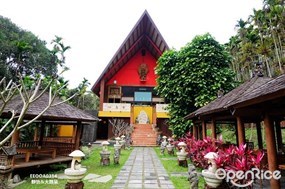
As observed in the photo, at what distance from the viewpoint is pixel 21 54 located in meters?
20.2

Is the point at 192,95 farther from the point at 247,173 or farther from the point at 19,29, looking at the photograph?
the point at 19,29

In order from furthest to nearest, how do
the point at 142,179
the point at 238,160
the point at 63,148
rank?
1. the point at 63,148
2. the point at 142,179
3. the point at 238,160

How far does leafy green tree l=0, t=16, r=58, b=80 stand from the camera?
19.0 m

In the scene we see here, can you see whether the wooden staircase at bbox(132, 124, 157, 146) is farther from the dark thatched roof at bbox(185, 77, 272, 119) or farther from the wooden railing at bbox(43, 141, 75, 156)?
the dark thatched roof at bbox(185, 77, 272, 119)

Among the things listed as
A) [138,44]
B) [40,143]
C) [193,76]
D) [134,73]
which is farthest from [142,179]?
[138,44]

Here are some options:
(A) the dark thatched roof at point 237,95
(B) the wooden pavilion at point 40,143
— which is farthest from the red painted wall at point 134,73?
(A) the dark thatched roof at point 237,95

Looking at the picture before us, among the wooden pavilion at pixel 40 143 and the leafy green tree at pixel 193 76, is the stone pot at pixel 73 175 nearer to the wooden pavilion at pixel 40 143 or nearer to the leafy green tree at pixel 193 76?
the wooden pavilion at pixel 40 143

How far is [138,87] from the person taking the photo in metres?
22.2

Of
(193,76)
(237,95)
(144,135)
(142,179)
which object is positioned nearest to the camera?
(237,95)

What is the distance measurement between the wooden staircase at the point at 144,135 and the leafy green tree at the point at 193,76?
14.1ft

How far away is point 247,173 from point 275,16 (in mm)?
21054

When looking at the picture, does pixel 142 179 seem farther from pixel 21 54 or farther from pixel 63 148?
pixel 21 54

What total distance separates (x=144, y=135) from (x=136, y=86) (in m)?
6.41

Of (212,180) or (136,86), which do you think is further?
(136,86)
